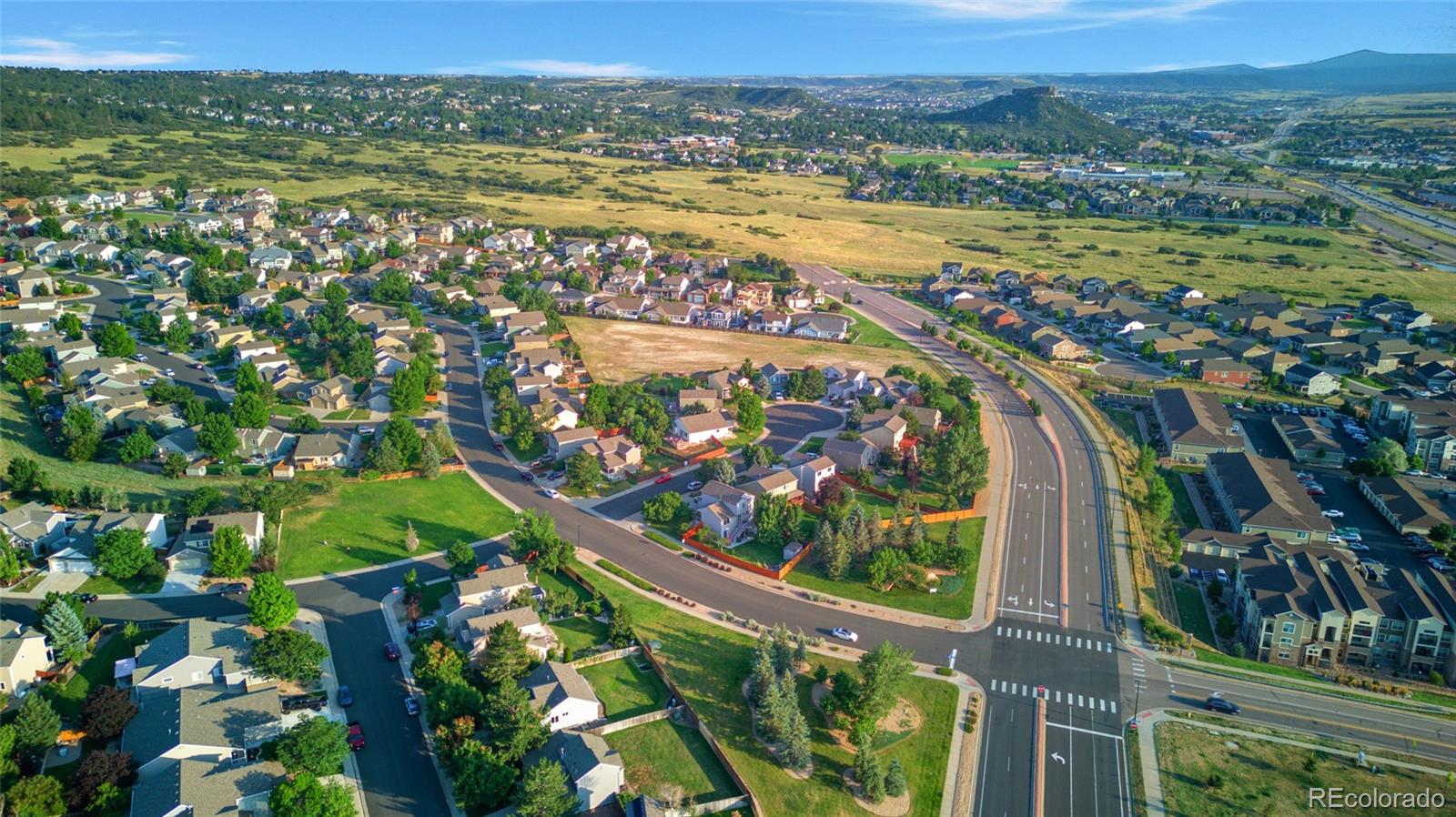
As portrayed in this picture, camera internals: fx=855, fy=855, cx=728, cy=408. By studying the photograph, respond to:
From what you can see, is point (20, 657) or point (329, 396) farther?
point (329, 396)

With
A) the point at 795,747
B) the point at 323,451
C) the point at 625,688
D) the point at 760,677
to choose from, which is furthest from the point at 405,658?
the point at 323,451

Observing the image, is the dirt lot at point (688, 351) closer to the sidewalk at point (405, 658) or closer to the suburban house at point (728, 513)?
the suburban house at point (728, 513)

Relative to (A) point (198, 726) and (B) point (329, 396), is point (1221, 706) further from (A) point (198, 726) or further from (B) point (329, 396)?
(B) point (329, 396)

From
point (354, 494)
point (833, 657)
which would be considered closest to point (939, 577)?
point (833, 657)

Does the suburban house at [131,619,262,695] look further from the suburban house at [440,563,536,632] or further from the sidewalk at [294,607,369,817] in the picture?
the suburban house at [440,563,536,632]

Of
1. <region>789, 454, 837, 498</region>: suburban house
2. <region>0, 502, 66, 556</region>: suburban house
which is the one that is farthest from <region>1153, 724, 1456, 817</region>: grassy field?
<region>0, 502, 66, 556</region>: suburban house

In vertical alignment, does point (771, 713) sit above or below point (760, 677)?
below

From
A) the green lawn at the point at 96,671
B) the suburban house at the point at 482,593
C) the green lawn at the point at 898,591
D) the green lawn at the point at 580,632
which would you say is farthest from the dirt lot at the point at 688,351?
the green lawn at the point at 96,671
